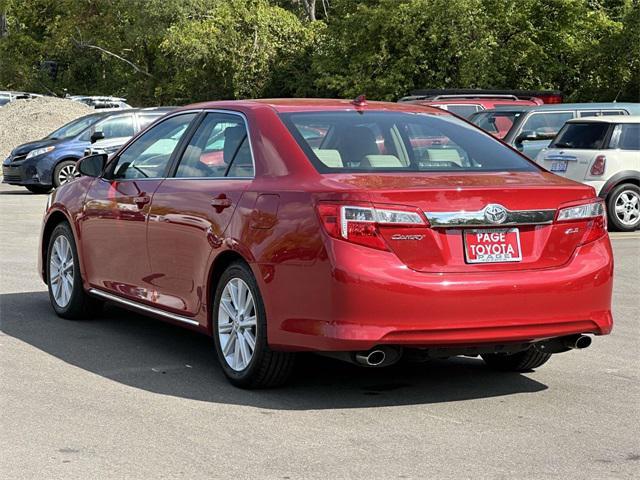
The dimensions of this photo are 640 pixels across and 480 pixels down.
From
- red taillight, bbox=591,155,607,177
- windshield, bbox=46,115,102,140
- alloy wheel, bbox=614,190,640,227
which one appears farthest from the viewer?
windshield, bbox=46,115,102,140

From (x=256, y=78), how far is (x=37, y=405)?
4380 cm

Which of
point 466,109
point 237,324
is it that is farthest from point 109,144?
point 237,324

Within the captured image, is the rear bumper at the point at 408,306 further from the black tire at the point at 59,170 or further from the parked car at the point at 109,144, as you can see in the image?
the black tire at the point at 59,170

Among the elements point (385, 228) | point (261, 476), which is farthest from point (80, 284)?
point (261, 476)

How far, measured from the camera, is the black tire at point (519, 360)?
7539 millimetres

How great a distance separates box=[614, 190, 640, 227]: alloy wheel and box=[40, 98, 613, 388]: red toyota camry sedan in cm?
1070

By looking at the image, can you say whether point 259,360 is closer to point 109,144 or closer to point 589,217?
point 589,217

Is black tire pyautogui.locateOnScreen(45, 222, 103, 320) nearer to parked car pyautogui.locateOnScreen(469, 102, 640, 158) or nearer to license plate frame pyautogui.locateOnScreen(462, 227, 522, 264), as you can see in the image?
license plate frame pyautogui.locateOnScreen(462, 227, 522, 264)

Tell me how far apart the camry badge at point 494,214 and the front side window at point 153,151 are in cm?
246

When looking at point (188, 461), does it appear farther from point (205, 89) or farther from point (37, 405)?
point (205, 89)

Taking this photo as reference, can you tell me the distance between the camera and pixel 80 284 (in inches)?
360

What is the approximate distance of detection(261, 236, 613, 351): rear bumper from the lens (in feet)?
20.6

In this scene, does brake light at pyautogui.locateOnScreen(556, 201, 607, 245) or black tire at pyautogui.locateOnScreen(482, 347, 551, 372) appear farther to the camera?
black tire at pyautogui.locateOnScreen(482, 347, 551, 372)

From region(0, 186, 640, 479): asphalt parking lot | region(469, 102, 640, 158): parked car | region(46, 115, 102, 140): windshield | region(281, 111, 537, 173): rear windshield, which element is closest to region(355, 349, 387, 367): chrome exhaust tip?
region(0, 186, 640, 479): asphalt parking lot
